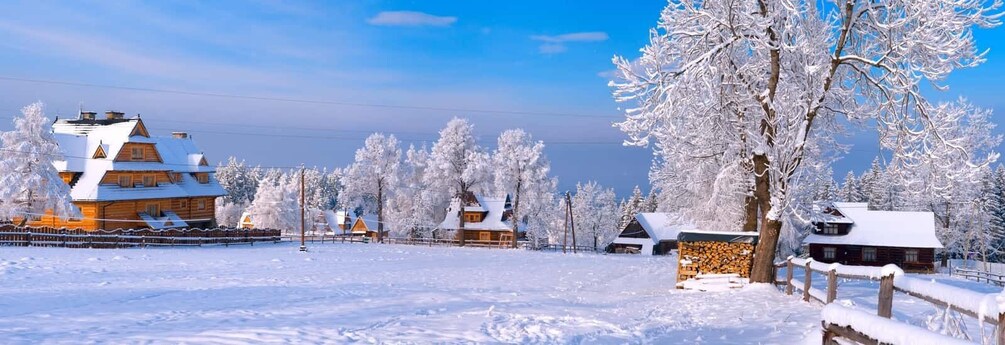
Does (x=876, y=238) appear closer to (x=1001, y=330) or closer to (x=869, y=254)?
(x=869, y=254)

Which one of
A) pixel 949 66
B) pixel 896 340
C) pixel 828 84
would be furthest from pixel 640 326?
pixel 949 66

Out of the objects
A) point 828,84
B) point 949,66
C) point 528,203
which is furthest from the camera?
point 528,203

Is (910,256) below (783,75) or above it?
below

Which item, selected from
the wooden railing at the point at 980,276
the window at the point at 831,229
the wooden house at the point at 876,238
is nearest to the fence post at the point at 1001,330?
the wooden railing at the point at 980,276

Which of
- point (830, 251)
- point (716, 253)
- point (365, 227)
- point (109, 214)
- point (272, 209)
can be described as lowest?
point (830, 251)

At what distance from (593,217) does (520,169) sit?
146 ft

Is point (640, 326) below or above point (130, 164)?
below

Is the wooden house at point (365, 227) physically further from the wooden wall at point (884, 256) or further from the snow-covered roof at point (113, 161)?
the wooden wall at point (884, 256)

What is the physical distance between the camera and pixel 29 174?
37.0 metres

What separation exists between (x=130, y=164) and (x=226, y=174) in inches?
3174

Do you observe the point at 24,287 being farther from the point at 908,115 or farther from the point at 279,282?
the point at 908,115

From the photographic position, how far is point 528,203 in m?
52.6

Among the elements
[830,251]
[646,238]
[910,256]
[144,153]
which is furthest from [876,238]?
[144,153]

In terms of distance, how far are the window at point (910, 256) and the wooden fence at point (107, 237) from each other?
5242 centimetres
